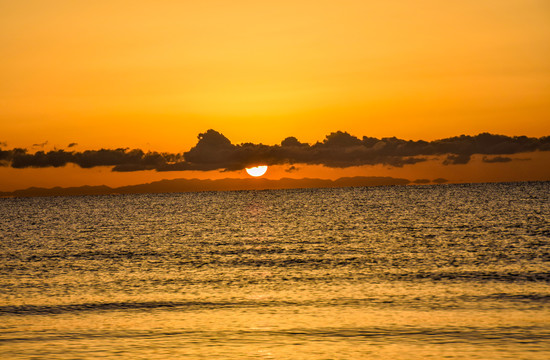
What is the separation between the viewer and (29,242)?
81500 millimetres

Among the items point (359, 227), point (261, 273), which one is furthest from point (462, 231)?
point (261, 273)

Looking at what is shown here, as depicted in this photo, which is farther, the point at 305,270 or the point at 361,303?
the point at 305,270

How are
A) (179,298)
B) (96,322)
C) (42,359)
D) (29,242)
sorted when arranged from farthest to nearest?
(29,242)
(179,298)
(96,322)
(42,359)

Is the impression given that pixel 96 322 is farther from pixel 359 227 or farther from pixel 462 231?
pixel 359 227

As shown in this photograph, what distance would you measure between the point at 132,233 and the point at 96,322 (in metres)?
67.7

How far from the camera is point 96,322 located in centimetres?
3017

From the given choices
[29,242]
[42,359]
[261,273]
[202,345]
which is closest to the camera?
[42,359]

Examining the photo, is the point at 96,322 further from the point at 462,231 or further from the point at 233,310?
the point at 462,231

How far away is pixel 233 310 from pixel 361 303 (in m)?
6.82

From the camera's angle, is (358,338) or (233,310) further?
(233,310)

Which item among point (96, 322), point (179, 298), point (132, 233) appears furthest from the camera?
point (132, 233)

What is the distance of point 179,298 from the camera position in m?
36.5


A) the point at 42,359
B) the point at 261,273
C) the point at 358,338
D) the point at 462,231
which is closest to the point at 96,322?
the point at 42,359

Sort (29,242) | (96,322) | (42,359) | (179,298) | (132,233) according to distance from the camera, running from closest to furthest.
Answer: (42,359), (96,322), (179,298), (29,242), (132,233)
